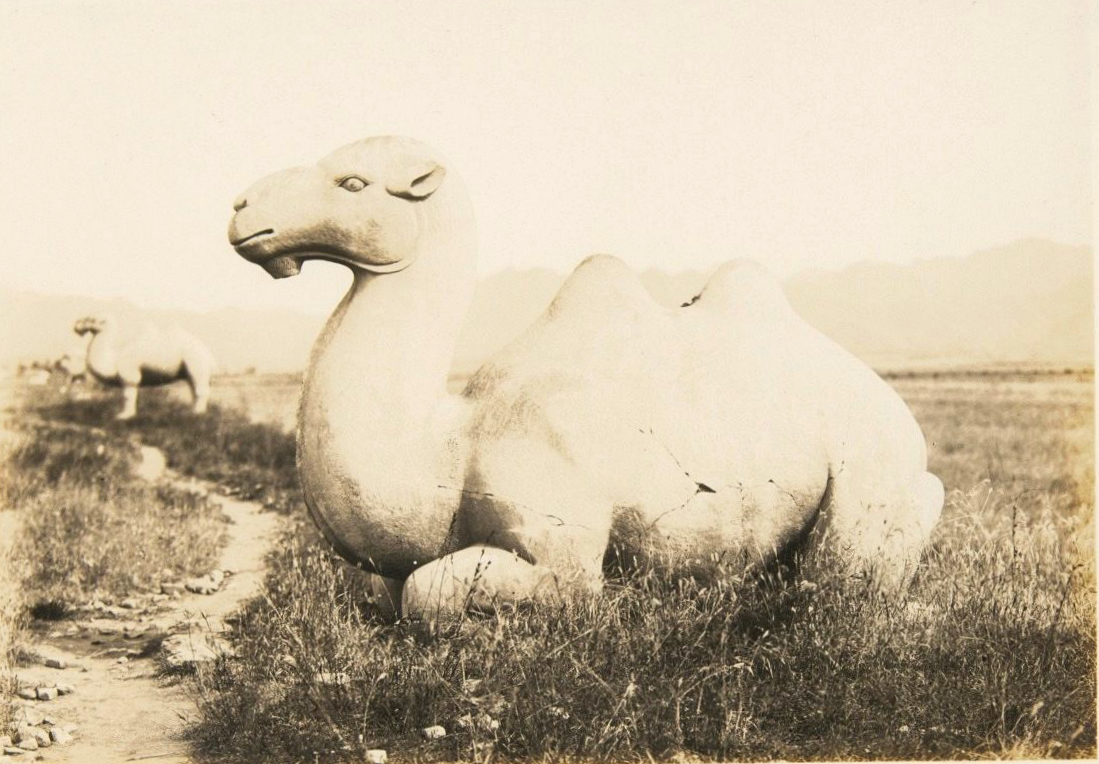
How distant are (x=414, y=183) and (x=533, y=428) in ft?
3.38

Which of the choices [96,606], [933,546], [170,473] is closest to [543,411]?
[933,546]

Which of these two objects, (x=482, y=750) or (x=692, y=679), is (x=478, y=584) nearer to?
(x=482, y=750)

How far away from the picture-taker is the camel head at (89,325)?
12.7 m

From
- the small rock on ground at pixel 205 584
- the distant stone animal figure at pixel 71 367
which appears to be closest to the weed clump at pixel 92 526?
the small rock on ground at pixel 205 584

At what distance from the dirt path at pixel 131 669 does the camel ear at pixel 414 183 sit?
1943 millimetres

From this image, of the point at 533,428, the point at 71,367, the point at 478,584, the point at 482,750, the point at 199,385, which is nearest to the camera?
the point at 482,750

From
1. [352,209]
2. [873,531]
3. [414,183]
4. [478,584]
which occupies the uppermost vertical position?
[414,183]

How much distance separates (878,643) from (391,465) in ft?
6.02

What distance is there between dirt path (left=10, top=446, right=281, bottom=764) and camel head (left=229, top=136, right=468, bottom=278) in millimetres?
1626

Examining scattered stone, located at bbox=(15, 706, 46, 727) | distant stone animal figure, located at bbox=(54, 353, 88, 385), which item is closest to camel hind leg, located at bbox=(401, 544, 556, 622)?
scattered stone, located at bbox=(15, 706, 46, 727)

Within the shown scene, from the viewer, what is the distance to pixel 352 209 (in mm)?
4758

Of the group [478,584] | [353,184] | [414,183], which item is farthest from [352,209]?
[478,584]

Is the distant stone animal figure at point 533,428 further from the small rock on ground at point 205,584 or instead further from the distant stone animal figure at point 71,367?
the distant stone animal figure at point 71,367

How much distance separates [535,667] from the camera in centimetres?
425
